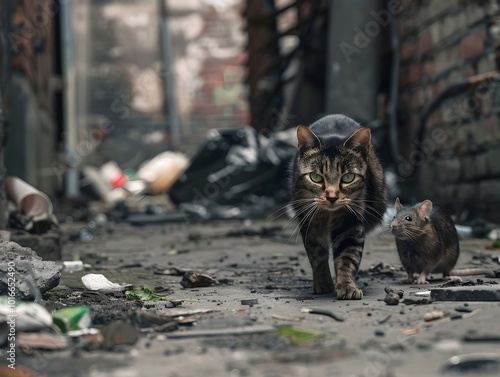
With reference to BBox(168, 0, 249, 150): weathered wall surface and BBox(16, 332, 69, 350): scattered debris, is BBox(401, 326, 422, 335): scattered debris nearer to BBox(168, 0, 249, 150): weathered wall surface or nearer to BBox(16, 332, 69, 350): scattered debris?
BBox(16, 332, 69, 350): scattered debris

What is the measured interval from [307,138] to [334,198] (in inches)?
13.5

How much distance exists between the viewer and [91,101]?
47.0ft

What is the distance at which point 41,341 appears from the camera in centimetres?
227

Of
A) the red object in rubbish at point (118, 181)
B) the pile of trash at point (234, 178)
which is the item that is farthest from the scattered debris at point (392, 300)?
the red object in rubbish at point (118, 181)

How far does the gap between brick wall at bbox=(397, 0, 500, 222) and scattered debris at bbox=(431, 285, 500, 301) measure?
3.26 meters

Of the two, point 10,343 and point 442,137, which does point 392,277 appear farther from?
point 442,137

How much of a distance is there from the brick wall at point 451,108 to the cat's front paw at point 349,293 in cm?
316

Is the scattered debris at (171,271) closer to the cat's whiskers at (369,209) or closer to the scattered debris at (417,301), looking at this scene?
the cat's whiskers at (369,209)

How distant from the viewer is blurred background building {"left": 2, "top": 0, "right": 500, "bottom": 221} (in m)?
6.67

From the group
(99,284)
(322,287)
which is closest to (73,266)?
(99,284)

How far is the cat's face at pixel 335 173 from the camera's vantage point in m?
3.44

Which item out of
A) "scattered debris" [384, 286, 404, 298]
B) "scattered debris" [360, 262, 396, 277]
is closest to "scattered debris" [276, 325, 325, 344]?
"scattered debris" [384, 286, 404, 298]

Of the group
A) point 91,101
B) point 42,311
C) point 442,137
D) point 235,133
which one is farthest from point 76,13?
point 42,311

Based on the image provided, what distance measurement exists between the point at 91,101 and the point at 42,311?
12.3 meters
